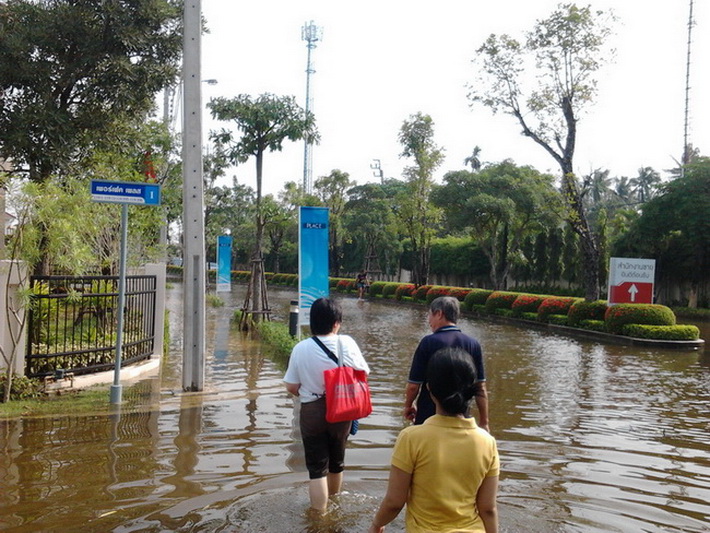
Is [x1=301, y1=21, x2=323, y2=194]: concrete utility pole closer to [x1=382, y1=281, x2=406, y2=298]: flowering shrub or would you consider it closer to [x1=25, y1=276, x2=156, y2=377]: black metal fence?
[x1=382, y1=281, x2=406, y2=298]: flowering shrub

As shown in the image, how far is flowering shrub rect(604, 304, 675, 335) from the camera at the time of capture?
61.9 feet

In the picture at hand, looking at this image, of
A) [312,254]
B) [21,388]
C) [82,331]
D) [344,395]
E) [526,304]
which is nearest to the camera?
[344,395]

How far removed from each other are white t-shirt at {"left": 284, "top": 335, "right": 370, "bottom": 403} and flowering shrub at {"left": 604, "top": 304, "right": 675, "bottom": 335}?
16.6 m

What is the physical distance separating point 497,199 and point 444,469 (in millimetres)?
32253

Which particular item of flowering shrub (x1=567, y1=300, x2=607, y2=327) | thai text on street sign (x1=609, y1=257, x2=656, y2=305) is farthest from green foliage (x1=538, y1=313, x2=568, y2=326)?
thai text on street sign (x1=609, y1=257, x2=656, y2=305)

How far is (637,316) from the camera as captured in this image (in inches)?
754

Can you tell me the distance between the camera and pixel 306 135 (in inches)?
703

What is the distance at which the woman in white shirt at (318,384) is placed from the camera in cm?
443

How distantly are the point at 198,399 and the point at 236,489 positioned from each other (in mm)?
3580

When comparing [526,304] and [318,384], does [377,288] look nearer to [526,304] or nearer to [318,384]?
[526,304]

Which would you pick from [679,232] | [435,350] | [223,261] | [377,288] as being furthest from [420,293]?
[435,350]

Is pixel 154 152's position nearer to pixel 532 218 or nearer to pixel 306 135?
pixel 306 135

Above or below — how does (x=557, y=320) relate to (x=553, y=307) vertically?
below

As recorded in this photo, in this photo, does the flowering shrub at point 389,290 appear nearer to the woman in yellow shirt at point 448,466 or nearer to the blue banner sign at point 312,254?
the blue banner sign at point 312,254
